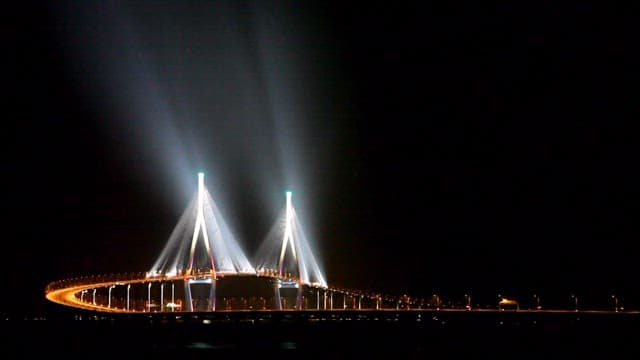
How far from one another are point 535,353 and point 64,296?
32523mm

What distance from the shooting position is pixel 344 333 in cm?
7150

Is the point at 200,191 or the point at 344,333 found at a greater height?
the point at 200,191

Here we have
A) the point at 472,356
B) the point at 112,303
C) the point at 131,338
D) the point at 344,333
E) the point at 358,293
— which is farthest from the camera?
the point at 358,293

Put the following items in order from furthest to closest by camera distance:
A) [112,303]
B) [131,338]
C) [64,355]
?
[112,303] → [131,338] → [64,355]

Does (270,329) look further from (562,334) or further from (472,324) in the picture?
(562,334)

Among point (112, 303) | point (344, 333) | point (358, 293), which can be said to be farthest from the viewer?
point (358, 293)

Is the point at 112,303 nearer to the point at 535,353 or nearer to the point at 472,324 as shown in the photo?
the point at 472,324

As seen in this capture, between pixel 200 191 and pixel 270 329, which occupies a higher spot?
pixel 200 191

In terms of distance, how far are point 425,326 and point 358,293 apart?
2035cm

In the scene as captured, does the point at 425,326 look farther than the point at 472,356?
Yes

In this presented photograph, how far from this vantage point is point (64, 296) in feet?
237

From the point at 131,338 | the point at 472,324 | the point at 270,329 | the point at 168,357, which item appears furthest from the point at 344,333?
the point at 168,357

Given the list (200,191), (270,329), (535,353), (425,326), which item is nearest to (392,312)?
(425,326)

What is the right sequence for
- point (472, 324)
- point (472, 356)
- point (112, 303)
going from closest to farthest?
1. point (472, 356)
2. point (472, 324)
3. point (112, 303)
